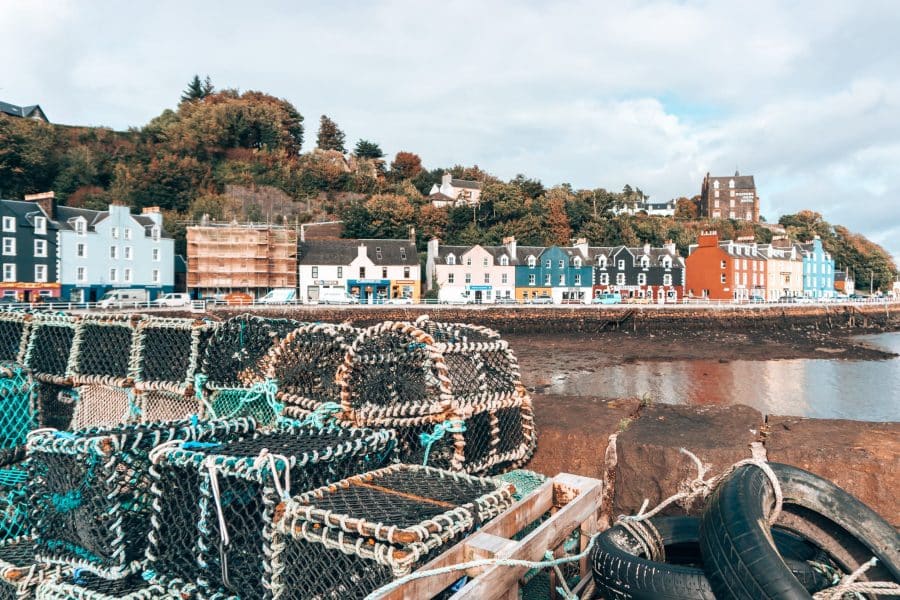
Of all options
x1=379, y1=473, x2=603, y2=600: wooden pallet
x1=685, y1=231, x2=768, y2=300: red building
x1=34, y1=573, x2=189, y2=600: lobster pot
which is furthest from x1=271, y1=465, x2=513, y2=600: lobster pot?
x1=685, y1=231, x2=768, y2=300: red building

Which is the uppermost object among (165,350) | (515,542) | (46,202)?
(46,202)

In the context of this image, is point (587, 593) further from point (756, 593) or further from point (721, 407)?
point (721, 407)

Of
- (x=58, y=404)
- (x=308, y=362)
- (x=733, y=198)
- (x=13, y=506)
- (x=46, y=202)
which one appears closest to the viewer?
(x=13, y=506)

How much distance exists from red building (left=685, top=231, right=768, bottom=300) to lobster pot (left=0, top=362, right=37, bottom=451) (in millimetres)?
58254

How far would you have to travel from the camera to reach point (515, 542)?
2369 mm

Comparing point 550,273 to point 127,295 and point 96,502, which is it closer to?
point 127,295

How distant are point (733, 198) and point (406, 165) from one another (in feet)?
228

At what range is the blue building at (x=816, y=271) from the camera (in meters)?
63.8

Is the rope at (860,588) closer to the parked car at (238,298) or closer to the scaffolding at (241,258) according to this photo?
the parked car at (238,298)

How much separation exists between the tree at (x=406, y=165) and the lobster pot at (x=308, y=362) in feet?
264

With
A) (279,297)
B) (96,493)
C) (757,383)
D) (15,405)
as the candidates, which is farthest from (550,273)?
(96,493)

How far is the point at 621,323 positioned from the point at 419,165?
54933 mm

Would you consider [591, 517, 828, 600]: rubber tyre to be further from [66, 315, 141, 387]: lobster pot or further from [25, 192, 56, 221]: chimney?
[25, 192, 56, 221]: chimney

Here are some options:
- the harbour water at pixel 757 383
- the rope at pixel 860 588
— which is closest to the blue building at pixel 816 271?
the harbour water at pixel 757 383
